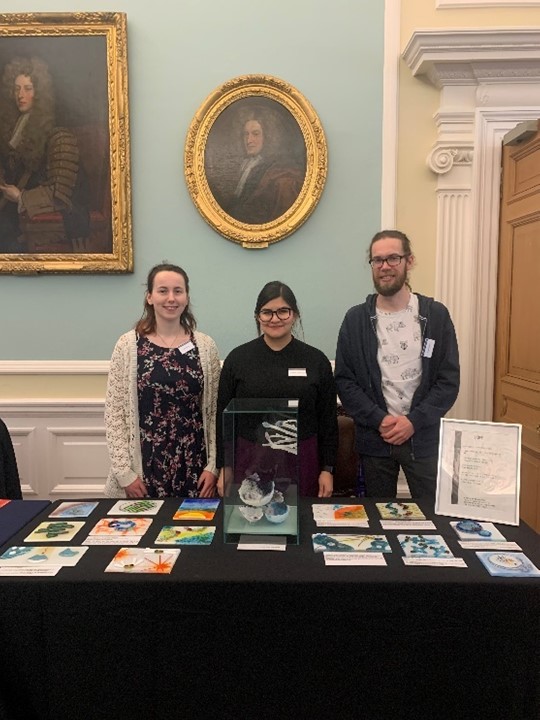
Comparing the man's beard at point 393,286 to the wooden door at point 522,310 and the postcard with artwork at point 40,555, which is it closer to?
the wooden door at point 522,310

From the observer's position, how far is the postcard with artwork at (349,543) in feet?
5.28

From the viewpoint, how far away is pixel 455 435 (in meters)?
1.86

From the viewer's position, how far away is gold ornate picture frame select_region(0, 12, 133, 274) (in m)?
3.34

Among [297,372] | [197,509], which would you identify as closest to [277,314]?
[297,372]

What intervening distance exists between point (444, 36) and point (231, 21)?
1.25 m

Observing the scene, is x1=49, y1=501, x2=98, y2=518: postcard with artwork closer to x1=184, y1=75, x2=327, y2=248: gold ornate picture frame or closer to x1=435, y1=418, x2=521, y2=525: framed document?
x1=435, y1=418, x2=521, y2=525: framed document

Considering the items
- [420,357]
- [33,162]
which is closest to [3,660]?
[420,357]

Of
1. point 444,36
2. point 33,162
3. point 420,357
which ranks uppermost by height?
point 444,36

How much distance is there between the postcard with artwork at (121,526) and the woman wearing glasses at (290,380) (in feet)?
1.68

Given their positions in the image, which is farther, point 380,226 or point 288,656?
point 380,226

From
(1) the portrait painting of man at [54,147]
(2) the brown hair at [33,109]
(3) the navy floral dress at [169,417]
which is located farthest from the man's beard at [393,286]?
(2) the brown hair at [33,109]

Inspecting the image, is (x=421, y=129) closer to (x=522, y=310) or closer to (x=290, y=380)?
(x=522, y=310)

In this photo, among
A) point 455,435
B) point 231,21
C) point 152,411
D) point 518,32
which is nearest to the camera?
point 455,435

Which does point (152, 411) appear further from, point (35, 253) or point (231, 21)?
point (231, 21)
